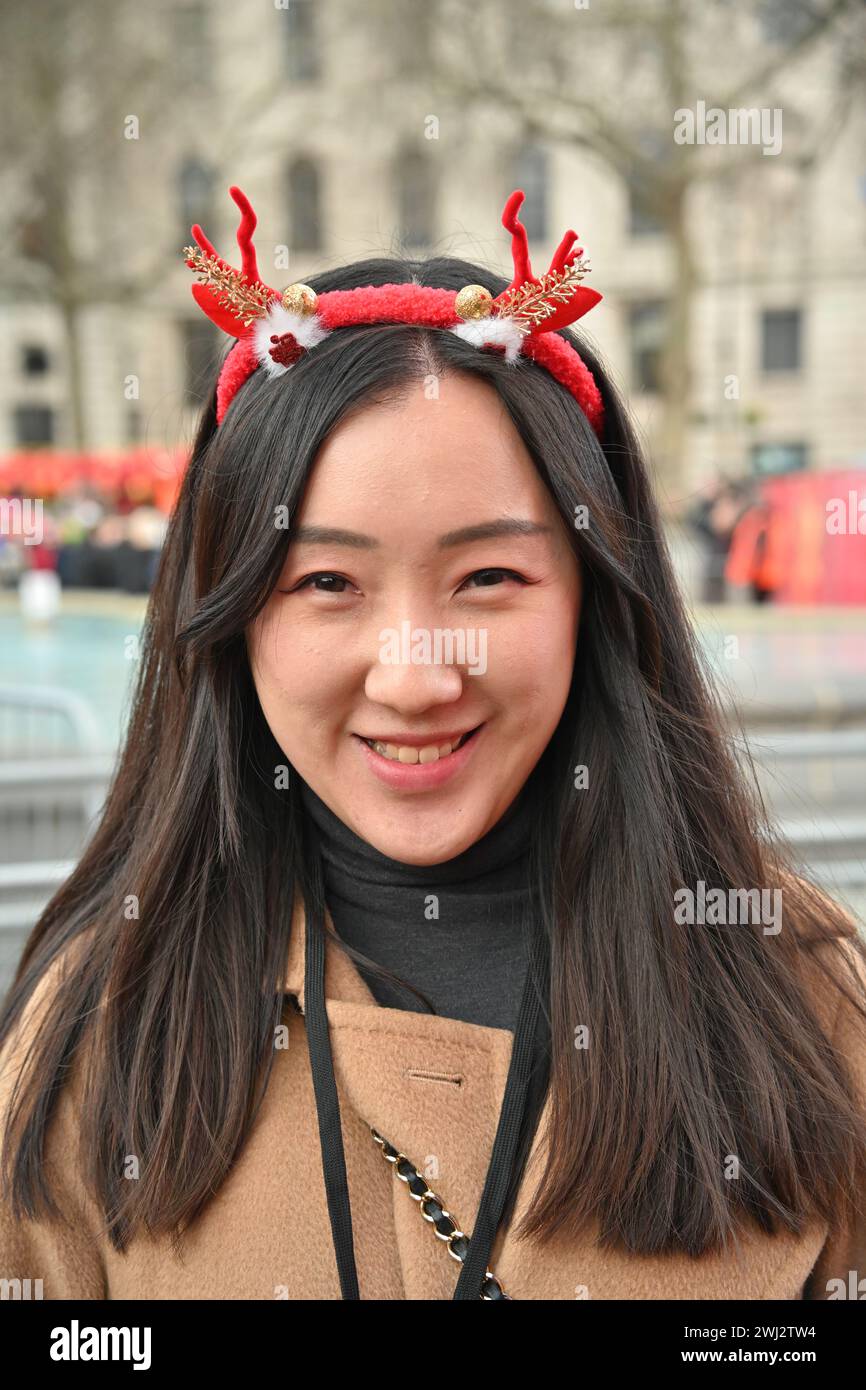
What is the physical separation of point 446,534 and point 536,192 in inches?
1360

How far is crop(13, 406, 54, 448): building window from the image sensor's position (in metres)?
40.9

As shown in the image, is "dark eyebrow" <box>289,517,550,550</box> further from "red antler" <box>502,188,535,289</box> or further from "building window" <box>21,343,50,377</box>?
"building window" <box>21,343,50,377</box>

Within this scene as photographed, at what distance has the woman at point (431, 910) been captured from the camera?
1.58m

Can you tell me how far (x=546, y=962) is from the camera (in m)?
1.77

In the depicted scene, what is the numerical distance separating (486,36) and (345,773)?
995 inches

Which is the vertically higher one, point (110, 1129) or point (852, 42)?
point (852, 42)

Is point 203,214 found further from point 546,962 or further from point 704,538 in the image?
point 546,962

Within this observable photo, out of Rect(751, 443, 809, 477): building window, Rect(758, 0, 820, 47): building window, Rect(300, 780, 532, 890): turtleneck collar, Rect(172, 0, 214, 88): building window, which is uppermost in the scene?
Rect(172, 0, 214, 88): building window

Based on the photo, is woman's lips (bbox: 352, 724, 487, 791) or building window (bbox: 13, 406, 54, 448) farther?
building window (bbox: 13, 406, 54, 448)

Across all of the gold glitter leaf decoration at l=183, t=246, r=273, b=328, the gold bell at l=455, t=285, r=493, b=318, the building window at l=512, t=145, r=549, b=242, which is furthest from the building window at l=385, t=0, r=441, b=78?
the gold bell at l=455, t=285, r=493, b=318

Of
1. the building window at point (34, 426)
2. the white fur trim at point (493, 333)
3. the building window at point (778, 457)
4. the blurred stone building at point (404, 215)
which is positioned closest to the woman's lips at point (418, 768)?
the white fur trim at point (493, 333)

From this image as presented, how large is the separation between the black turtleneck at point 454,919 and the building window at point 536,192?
28.6 meters

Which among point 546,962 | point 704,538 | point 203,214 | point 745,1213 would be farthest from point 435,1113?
point 203,214

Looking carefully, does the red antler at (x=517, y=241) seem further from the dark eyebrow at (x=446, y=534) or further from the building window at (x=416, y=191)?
the building window at (x=416, y=191)
